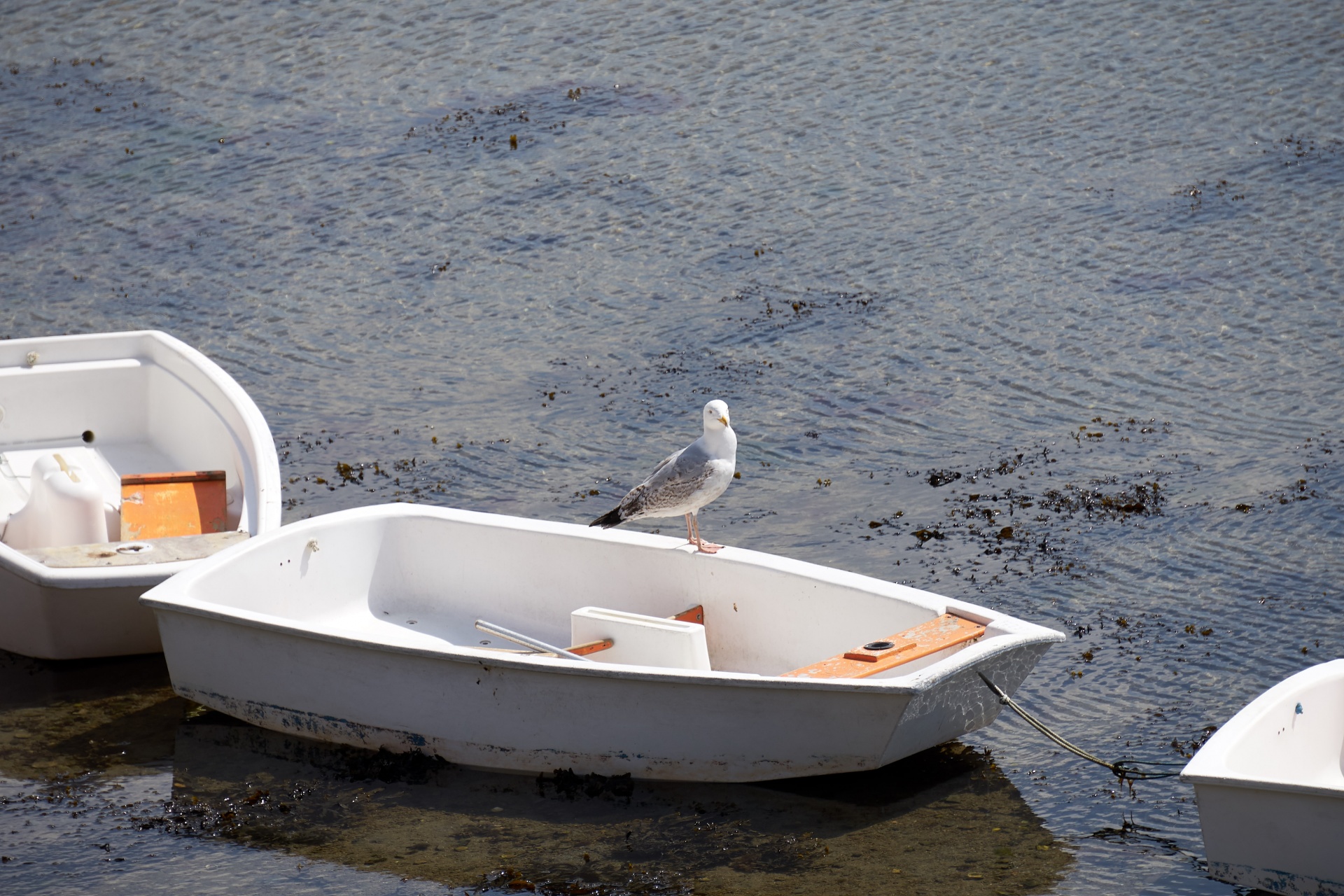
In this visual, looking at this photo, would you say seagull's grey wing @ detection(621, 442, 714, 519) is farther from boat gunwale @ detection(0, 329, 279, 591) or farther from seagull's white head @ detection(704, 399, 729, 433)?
boat gunwale @ detection(0, 329, 279, 591)

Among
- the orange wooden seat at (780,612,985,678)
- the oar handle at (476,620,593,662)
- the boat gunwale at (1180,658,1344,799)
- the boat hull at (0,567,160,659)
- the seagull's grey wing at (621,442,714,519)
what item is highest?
the seagull's grey wing at (621,442,714,519)

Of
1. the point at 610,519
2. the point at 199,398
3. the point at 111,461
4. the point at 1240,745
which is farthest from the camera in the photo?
the point at 111,461

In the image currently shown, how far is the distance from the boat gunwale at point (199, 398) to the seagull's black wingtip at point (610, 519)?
1.80 m

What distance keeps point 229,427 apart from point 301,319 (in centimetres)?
515

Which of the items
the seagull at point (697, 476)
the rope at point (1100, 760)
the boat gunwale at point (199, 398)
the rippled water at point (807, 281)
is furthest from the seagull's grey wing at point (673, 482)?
the boat gunwale at point (199, 398)

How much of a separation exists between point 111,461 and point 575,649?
439 centimetres

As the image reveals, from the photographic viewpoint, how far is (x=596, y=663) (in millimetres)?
6652

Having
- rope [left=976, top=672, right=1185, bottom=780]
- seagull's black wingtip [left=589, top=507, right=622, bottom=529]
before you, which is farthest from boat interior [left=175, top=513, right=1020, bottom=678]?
rope [left=976, top=672, right=1185, bottom=780]

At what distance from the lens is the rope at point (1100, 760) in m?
6.74

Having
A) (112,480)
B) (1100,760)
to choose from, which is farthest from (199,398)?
(1100,760)

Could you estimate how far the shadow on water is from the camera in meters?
6.33

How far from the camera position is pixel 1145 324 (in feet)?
42.2

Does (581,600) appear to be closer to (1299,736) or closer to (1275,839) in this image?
(1299,736)

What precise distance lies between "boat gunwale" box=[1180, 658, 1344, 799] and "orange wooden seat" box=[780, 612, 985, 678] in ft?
4.01
